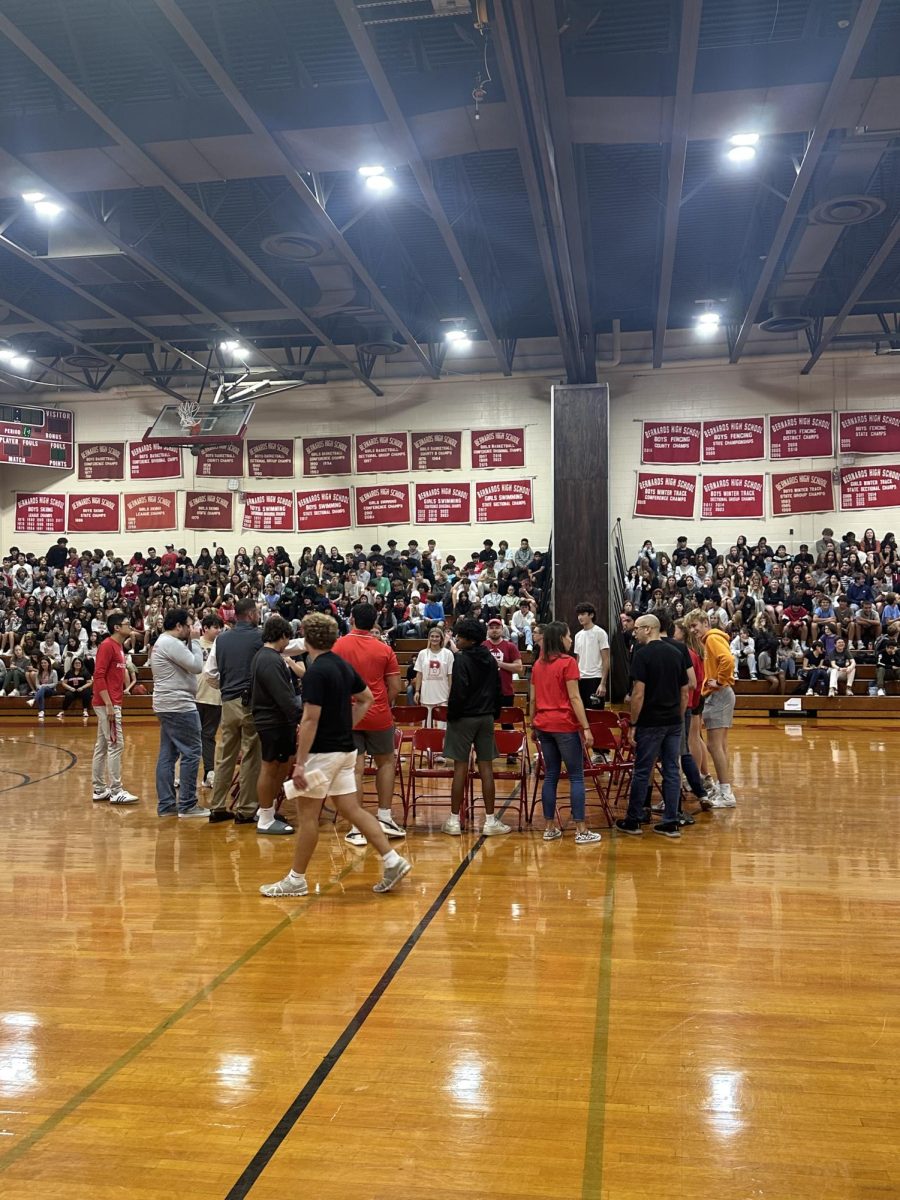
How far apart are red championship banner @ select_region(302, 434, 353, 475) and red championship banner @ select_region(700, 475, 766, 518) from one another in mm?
8479

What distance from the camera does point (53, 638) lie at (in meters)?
18.1

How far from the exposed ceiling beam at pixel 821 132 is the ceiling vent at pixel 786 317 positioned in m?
1.24

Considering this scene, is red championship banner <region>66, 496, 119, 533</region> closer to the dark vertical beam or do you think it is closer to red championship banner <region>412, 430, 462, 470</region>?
red championship banner <region>412, 430, 462, 470</region>

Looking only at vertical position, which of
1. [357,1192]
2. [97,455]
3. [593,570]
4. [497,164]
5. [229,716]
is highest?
[497,164]

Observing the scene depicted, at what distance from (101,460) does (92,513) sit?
1389mm

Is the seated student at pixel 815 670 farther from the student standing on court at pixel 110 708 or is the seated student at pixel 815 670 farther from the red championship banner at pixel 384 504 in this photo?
the student standing on court at pixel 110 708

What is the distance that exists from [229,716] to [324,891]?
2.25 meters

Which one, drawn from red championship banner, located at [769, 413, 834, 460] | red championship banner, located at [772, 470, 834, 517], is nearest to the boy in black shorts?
red championship banner, located at [772, 470, 834, 517]

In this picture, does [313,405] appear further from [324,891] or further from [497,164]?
[324,891]

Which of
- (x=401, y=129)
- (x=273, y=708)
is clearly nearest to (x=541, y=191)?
(x=401, y=129)

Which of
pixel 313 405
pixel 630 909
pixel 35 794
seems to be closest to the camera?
pixel 630 909

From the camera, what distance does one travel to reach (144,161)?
11430 mm

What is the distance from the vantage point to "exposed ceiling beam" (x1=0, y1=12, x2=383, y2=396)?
9078 mm

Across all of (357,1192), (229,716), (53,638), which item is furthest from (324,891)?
(53,638)
